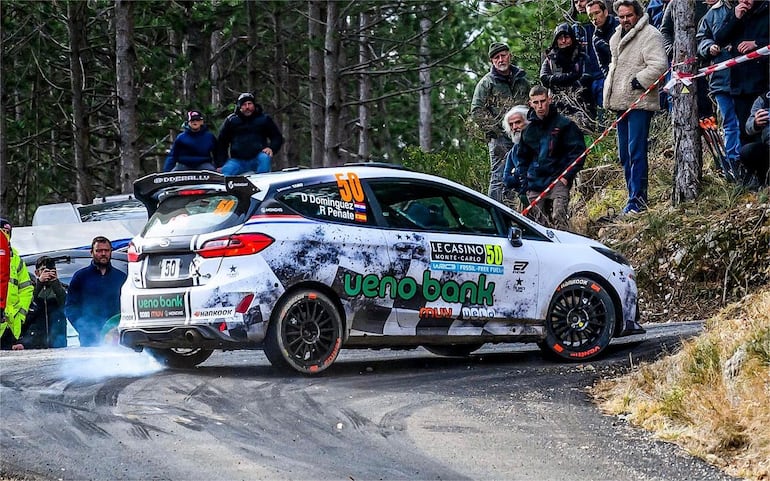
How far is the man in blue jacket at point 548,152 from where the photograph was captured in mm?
14859

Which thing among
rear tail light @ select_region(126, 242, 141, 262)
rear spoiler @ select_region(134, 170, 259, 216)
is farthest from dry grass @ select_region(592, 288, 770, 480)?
rear tail light @ select_region(126, 242, 141, 262)

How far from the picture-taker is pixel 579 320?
38.7 feet

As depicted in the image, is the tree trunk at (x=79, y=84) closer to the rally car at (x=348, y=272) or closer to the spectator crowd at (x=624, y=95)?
the spectator crowd at (x=624, y=95)

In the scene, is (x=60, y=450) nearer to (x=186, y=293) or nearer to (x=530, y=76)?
(x=186, y=293)

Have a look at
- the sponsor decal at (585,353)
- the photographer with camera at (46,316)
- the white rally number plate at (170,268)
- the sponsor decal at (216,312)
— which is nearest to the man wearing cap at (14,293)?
the photographer with camera at (46,316)

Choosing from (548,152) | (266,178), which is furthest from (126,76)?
(266,178)

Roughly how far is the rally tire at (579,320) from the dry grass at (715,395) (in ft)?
4.72

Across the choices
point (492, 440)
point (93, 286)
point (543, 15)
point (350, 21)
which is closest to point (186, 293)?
point (492, 440)

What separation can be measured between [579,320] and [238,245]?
3.45 meters

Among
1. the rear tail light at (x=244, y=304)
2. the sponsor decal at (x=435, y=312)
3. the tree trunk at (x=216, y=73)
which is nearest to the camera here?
the rear tail light at (x=244, y=304)

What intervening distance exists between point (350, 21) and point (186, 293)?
93.3 ft

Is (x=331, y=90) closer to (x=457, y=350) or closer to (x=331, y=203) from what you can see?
(x=457, y=350)

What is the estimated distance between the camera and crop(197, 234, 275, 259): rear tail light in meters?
10.2

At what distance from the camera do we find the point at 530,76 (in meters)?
21.0
